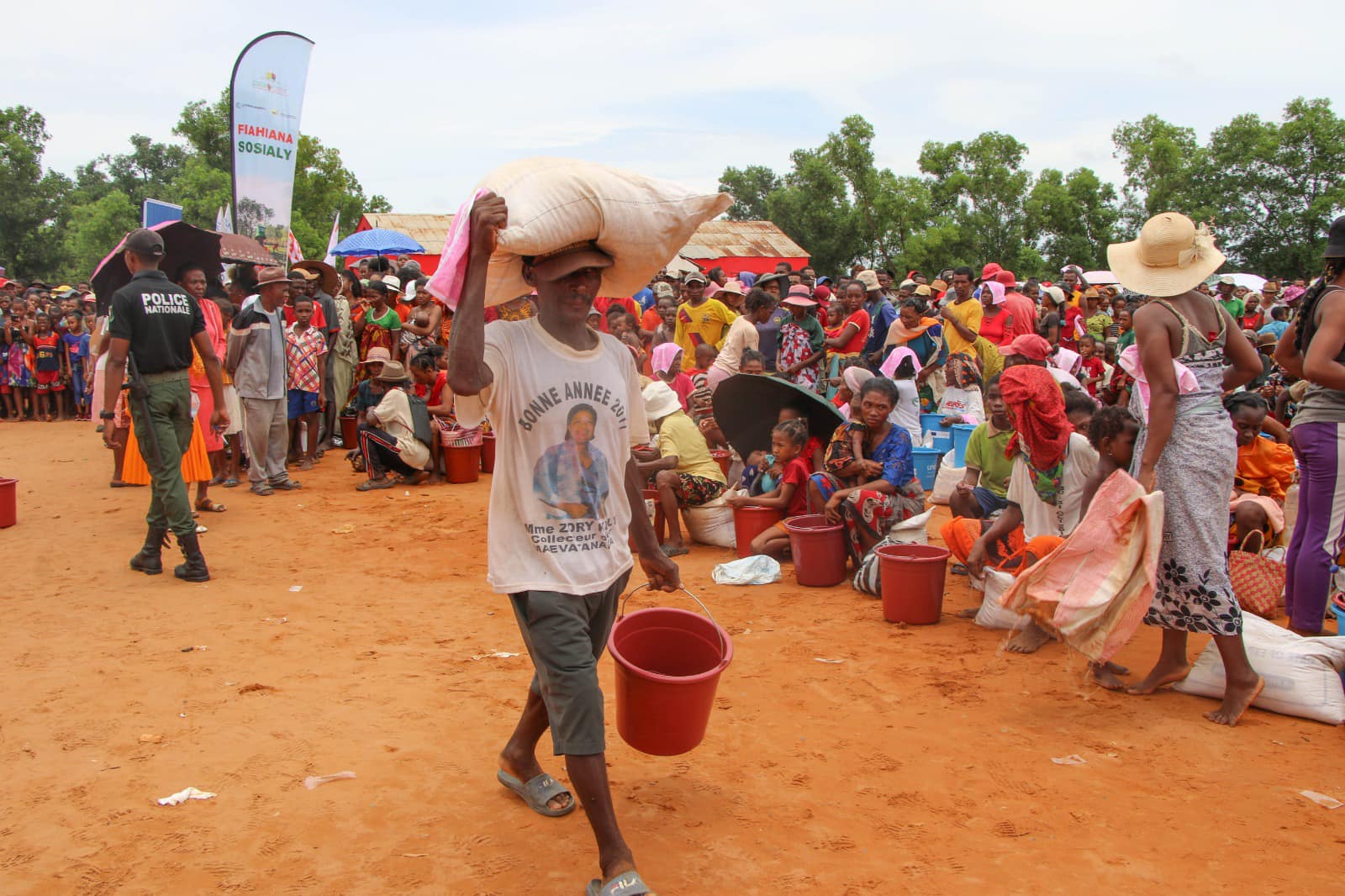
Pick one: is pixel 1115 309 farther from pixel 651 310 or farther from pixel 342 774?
pixel 342 774

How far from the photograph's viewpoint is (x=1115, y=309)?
15547mm

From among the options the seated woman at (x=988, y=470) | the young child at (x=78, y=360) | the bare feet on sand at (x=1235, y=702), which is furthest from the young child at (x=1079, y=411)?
the young child at (x=78, y=360)

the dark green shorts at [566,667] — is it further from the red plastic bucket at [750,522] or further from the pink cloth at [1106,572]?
the red plastic bucket at [750,522]

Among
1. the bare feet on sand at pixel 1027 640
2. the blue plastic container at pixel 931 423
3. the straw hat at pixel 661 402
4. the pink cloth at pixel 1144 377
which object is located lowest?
the bare feet on sand at pixel 1027 640

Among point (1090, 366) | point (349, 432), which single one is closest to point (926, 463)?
point (1090, 366)

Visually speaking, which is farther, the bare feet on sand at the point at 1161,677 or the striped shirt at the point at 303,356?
the striped shirt at the point at 303,356

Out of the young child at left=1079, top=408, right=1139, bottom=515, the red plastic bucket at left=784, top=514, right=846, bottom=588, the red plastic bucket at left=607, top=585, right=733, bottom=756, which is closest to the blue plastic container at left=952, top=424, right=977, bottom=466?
the red plastic bucket at left=784, top=514, right=846, bottom=588

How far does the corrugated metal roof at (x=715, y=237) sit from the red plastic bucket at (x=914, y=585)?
24.2m

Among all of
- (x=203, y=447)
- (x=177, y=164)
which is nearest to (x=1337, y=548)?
(x=203, y=447)

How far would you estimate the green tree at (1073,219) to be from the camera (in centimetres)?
2908

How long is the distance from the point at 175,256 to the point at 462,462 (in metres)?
4.01

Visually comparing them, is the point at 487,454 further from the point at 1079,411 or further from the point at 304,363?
the point at 1079,411

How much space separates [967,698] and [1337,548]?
77.3 inches

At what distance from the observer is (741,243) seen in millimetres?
32594
